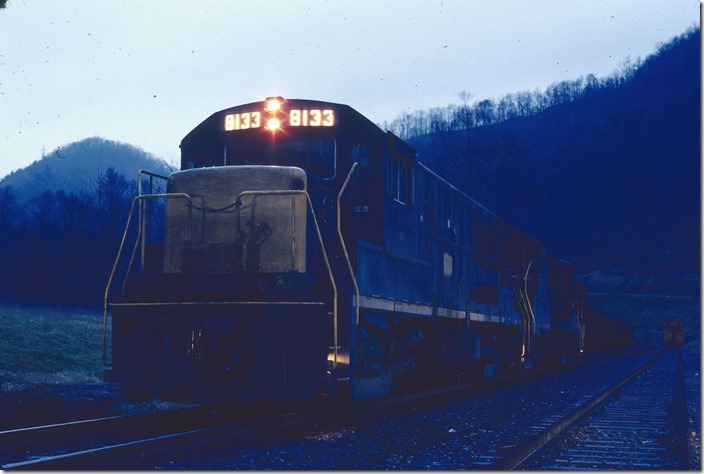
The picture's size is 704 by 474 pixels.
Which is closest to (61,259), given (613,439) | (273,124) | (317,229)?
(273,124)

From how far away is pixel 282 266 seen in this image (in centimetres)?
807

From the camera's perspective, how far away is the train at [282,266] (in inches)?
288

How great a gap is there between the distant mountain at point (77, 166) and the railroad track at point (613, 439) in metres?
115

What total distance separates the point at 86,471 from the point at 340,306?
323 centimetres

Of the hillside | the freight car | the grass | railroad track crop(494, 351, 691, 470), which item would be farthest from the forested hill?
railroad track crop(494, 351, 691, 470)

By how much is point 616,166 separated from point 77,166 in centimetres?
9432

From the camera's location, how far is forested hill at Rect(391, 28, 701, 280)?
82.1 metres

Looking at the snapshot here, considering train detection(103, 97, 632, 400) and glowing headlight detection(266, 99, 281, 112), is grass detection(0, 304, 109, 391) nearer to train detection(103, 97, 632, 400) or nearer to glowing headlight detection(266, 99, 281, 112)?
train detection(103, 97, 632, 400)

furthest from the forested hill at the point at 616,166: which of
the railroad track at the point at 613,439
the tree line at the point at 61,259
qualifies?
the railroad track at the point at 613,439

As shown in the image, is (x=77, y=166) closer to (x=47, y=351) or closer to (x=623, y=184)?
(x=623, y=184)

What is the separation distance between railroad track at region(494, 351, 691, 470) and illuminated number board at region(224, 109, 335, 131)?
407 centimetres

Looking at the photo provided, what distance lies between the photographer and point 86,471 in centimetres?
505

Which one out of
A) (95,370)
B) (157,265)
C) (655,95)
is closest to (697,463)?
(157,265)

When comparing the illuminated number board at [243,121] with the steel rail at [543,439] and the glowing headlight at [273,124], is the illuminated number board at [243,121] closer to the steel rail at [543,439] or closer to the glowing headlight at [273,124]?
the glowing headlight at [273,124]
